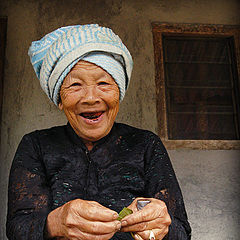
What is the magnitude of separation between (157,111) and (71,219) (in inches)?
76.1

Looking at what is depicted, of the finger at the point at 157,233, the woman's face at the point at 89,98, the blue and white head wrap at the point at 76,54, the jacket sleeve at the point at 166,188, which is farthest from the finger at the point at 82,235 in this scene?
the blue and white head wrap at the point at 76,54

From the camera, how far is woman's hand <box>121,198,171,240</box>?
1.50m

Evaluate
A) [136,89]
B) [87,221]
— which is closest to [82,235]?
[87,221]

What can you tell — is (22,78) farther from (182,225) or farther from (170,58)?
(182,225)

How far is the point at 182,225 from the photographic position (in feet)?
5.83

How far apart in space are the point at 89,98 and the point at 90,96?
1 centimetres

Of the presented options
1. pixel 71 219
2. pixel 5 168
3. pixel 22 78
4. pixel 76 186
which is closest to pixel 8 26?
pixel 22 78

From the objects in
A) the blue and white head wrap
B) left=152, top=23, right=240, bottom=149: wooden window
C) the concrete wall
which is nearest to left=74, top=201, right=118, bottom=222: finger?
the blue and white head wrap

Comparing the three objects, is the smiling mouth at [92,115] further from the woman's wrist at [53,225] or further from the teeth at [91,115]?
the woman's wrist at [53,225]

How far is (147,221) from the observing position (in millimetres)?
1527

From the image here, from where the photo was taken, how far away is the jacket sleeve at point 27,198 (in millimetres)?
1638

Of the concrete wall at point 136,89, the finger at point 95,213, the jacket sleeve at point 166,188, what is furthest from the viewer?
the concrete wall at point 136,89

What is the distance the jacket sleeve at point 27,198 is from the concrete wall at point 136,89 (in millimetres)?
1250

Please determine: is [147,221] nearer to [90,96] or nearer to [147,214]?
[147,214]
